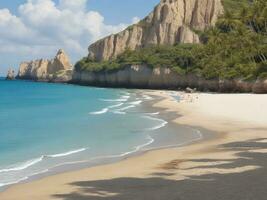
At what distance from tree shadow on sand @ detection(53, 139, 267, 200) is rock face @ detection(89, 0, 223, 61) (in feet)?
412

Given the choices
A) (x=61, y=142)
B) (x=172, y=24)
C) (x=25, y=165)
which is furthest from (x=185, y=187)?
(x=172, y=24)

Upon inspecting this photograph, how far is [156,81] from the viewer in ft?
354

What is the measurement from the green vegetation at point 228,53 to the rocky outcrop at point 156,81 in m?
1.28

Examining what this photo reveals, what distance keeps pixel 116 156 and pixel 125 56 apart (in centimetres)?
11441

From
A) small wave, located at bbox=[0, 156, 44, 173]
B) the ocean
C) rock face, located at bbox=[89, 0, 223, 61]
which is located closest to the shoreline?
the ocean

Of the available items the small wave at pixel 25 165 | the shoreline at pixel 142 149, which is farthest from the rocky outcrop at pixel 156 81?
the small wave at pixel 25 165

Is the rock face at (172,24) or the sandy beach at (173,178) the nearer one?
the sandy beach at (173,178)

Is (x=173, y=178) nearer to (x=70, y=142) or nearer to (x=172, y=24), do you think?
(x=70, y=142)

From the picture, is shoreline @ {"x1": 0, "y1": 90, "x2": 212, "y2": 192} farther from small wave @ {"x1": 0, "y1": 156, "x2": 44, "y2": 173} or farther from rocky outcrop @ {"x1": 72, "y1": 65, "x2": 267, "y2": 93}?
rocky outcrop @ {"x1": 72, "y1": 65, "x2": 267, "y2": 93}

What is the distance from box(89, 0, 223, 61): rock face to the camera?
139250 millimetres

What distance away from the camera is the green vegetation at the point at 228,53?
59969 mm

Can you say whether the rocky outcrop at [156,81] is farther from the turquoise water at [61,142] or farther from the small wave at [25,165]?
the small wave at [25,165]

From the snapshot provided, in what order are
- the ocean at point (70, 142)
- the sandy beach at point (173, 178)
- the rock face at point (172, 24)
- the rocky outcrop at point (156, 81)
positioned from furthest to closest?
the rock face at point (172, 24)
the rocky outcrop at point (156, 81)
the ocean at point (70, 142)
the sandy beach at point (173, 178)

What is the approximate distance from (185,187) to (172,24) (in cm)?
13225
